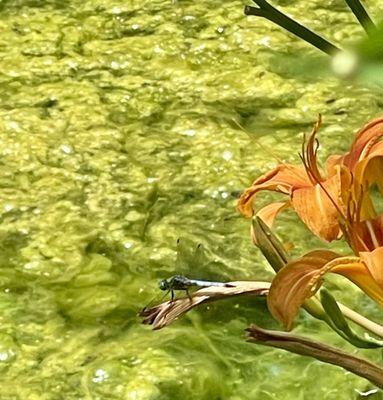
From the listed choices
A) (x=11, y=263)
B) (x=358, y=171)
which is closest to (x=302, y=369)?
(x=11, y=263)

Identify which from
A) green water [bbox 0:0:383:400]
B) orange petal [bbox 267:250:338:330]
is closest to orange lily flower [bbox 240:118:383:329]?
orange petal [bbox 267:250:338:330]

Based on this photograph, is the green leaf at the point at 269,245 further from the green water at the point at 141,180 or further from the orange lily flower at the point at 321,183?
the green water at the point at 141,180

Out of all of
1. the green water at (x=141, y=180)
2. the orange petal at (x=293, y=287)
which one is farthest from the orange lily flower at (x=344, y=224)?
the green water at (x=141, y=180)

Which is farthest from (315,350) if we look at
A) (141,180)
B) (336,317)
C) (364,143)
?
(141,180)

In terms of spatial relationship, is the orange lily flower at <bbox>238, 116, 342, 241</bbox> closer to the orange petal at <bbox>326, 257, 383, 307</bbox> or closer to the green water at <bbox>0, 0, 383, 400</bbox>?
the orange petal at <bbox>326, 257, 383, 307</bbox>

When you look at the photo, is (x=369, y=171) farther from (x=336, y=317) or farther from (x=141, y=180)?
(x=141, y=180)

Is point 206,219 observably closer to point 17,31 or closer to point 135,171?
point 135,171
